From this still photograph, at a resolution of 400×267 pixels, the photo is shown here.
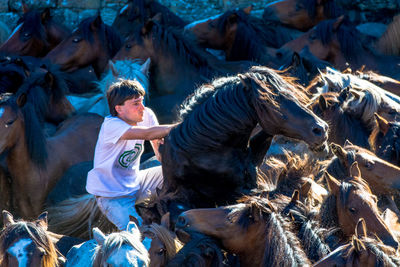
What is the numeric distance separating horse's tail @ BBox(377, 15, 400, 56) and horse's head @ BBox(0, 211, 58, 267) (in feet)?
15.6

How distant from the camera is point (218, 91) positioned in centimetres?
312

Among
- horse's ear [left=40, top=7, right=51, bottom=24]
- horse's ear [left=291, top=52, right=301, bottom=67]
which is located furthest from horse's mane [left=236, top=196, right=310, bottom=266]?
horse's ear [left=40, top=7, right=51, bottom=24]

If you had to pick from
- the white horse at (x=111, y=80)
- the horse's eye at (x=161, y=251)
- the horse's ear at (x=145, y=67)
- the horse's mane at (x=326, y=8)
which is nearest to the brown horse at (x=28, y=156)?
the white horse at (x=111, y=80)

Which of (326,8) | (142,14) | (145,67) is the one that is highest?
(145,67)

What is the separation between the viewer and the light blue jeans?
345 centimetres

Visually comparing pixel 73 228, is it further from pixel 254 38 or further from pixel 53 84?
pixel 254 38

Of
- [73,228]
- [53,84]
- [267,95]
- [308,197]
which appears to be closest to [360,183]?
[308,197]

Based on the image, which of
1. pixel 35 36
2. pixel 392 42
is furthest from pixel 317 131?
pixel 35 36

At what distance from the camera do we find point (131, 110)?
11.5ft

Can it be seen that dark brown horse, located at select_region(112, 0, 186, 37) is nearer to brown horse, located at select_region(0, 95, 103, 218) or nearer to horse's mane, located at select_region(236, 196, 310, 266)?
brown horse, located at select_region(0, 95, 103, 218)

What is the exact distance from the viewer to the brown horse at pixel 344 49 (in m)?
6.25

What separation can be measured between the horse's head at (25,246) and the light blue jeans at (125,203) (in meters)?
0.69

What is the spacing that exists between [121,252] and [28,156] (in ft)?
8.13

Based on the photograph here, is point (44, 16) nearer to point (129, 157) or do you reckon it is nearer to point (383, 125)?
point (129, 157)
